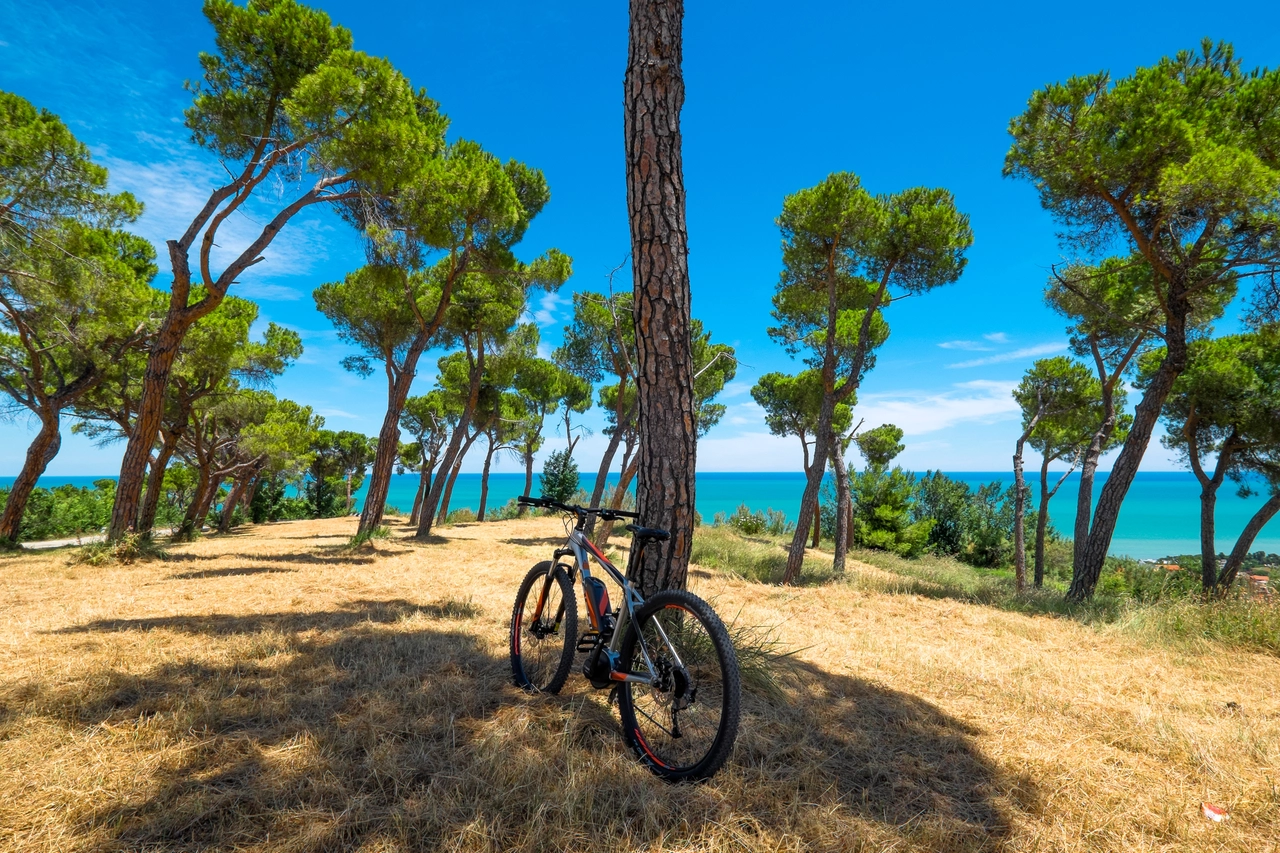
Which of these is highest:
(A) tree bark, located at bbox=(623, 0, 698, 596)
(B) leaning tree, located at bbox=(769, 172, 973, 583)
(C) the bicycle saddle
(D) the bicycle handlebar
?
(B) leaning tree, located at bbox=(769, 172, 973, 583)

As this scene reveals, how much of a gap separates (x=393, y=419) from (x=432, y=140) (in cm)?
494

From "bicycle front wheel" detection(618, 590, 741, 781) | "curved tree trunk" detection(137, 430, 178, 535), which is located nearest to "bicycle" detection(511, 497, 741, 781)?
"bicycle front wheel" detection(618, 590, 741, 781)

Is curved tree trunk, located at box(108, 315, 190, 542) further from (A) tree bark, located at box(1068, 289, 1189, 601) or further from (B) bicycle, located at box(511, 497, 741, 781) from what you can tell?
(A) tree bark, located at box(1068, 289, 1189, 601)

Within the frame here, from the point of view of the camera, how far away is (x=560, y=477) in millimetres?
25578

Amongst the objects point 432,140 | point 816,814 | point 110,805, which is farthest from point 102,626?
point 432,140

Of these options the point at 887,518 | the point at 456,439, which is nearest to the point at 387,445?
the point at 456,439

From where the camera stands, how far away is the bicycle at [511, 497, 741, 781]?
6.87 ft

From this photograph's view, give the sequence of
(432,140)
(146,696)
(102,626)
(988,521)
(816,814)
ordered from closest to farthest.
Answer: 1. (816,814)
2. (146,696)
3. (102,626)
4. (432,140)
5. (988,521)

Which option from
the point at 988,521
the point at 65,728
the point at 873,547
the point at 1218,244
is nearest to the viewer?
the point at 65,728

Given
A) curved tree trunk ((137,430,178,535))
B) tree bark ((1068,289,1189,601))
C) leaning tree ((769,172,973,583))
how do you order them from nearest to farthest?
tree bark ((1068,289,1189,601)) → leaning tree ((769,172,973,583)) → curved tree trunk ((137,430,178,535))

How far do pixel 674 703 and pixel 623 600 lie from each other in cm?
52

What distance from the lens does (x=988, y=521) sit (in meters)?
21.3

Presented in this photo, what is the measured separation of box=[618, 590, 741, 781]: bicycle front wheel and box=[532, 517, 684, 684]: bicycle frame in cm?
2

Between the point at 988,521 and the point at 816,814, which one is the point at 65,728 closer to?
the point at 816,814
